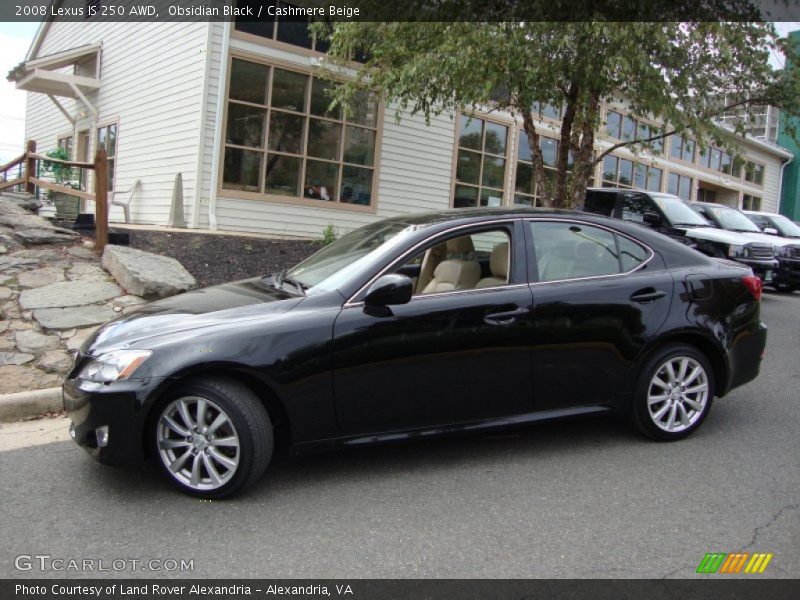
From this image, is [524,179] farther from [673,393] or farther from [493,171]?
[673,393]

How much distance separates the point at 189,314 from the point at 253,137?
9.12 metres

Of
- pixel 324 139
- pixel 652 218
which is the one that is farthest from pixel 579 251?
pixel 324 139

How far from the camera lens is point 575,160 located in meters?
11.0

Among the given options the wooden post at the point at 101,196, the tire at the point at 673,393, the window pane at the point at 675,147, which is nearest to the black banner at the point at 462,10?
the wooden post at the point at 101,196

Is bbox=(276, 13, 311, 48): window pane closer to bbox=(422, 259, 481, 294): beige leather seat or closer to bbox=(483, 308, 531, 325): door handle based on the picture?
bbox=(422, 259, 481, 294): beige leather seat

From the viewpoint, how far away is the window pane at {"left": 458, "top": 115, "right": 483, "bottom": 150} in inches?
615

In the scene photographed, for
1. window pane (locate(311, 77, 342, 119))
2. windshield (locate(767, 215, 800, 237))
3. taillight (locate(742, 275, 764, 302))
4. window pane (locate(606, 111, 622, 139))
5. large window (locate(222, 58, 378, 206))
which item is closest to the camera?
taillight (locate(742, 275, 764, 302))

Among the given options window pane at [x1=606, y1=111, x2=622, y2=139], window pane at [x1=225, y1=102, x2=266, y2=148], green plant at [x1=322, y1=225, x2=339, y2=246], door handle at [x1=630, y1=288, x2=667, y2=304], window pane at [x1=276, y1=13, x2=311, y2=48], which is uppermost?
window pane at [x1=606, y1=111, x2=622, y2=139]

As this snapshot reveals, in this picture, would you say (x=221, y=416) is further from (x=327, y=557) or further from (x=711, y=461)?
(x=711, y=461)

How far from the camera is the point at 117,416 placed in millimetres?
3479

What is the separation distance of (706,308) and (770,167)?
3035cm

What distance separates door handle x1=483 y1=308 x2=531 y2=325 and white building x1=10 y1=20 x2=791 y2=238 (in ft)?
23.0

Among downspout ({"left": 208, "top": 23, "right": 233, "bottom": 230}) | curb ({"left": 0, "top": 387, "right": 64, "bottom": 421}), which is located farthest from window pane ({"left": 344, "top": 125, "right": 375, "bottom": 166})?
curb ({"left": 0, "top": 387, "right": 64, "bottom": 421})
